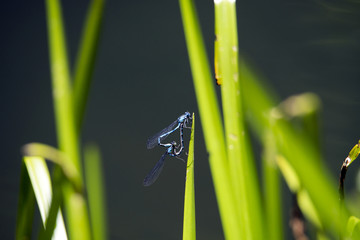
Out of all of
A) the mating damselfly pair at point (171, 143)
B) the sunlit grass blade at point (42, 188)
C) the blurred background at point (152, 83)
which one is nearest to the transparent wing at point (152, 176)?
the mating damselfly pair at point (171, 143)

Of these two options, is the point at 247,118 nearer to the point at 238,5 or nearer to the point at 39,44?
the point at 238,5

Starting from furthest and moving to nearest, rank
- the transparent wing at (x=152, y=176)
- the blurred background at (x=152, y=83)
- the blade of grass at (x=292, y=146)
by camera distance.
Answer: the blurred background at (x=152, y=83) < the transparent wing at (x=152, y=176) < the blade of grass at (x=292, y=146)

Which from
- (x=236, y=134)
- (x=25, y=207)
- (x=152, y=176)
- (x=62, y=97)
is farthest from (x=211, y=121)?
(x=152, y=176)

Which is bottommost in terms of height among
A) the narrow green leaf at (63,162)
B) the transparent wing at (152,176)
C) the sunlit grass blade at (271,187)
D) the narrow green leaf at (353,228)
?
the narrow green leaf at (353,228)

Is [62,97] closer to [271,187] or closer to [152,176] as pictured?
[271,187]

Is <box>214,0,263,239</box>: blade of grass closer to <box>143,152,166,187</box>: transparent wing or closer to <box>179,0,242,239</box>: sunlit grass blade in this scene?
<box>179,0,242,239</box>: sunlit grass blade

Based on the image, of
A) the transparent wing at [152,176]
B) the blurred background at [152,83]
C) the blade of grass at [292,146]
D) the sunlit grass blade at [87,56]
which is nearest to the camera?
the blade of grass at [292,146]

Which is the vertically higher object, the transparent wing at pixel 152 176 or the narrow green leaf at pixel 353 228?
the transparent wing at pixel 152 176

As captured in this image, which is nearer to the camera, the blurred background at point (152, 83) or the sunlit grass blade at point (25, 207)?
the sunlit grass blade at point (25, 207)

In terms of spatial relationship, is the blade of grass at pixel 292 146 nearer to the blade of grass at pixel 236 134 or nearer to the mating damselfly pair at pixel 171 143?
the blade of grass at pixel 236 134
